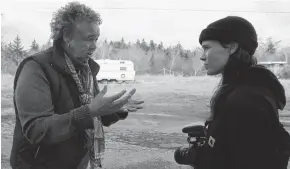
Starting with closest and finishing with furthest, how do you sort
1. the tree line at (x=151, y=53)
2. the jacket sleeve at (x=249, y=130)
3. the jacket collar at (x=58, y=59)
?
the jacket sleeve at (x=249, y=130)
the jacket collar at (x=58, y=59)
the tree line at (x=151, y=53)

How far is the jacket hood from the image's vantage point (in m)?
0.76

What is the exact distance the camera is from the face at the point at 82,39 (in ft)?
3.36

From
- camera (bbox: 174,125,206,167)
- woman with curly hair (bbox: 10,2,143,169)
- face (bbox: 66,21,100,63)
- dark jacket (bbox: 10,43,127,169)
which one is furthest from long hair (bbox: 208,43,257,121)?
face (bbox: 66,21,100,63)

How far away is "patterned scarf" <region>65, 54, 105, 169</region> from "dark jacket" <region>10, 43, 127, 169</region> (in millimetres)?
25

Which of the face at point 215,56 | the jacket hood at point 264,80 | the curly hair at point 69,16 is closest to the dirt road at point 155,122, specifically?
the curly hair at point 69,16

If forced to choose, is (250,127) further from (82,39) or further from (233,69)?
(82,39)

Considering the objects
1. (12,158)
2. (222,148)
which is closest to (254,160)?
(222,148)

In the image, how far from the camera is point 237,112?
0.72 m

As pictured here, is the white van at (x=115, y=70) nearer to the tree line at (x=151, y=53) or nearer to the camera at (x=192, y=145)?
the tree line at (x=151, y=53)

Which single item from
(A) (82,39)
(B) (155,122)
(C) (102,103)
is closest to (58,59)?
(A) (82,39)

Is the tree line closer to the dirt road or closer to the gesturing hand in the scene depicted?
the dirt road

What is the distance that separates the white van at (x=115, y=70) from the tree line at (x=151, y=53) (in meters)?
0.04

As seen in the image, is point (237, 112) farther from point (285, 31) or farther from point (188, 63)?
point (285, 31)

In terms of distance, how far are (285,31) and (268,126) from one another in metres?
1.48
